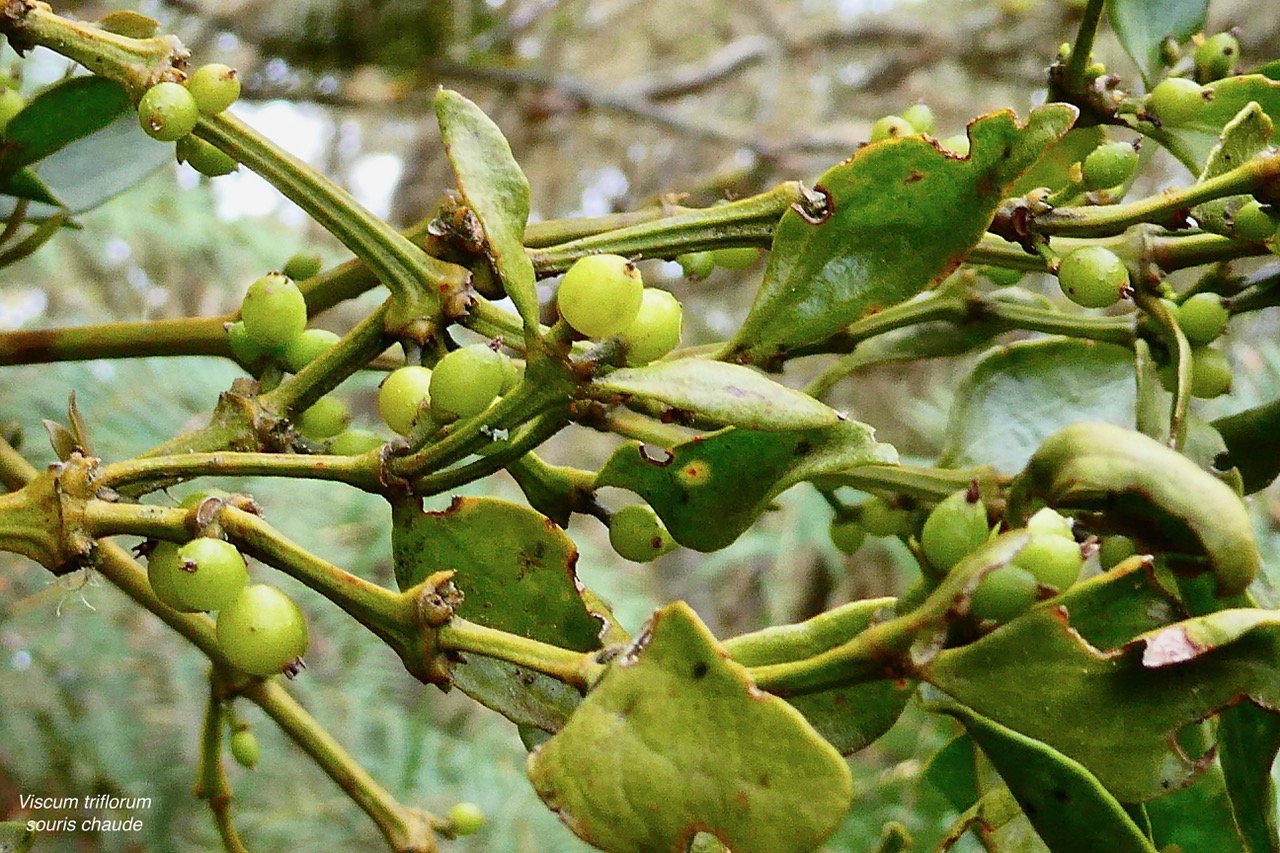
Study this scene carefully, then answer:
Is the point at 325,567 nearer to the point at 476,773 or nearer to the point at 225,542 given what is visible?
the point at 225,542

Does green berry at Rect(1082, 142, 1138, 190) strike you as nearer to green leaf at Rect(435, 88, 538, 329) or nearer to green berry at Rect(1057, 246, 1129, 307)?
green berry at Rect(1057, 246, 1129, 307)

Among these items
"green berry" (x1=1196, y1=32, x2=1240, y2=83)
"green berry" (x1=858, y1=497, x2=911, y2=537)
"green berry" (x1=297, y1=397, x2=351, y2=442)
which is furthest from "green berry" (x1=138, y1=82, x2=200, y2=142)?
"green berry" (x1=1196, y1=32, x2=1240, y2=83)

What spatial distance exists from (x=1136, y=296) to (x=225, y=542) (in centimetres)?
34

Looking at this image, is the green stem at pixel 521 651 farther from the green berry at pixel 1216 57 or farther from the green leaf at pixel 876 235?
the green berry at pixel 1216 57

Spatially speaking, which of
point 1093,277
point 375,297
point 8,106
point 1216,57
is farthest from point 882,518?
point 375,297

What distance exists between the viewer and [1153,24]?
543 mm

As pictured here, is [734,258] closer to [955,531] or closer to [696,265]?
[696,265]

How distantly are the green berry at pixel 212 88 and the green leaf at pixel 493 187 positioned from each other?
10 cm

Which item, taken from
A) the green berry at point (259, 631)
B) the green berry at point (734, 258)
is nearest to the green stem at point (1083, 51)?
the green berry at point (734, 258)

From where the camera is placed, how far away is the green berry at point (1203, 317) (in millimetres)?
480

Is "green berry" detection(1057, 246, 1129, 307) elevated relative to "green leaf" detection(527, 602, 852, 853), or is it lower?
elevated

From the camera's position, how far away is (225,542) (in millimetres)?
351

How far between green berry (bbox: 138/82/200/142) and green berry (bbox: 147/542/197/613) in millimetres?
138

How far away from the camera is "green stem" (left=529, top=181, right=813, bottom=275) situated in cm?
39
